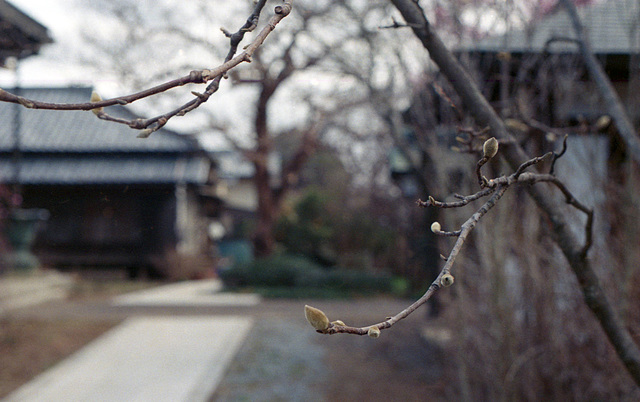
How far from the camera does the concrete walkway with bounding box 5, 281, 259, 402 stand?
5.16m

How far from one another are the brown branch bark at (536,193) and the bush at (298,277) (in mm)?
9887

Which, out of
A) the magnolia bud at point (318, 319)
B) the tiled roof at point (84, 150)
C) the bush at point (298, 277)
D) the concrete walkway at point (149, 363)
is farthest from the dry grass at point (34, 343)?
the magnolia bud at point (318, 319)

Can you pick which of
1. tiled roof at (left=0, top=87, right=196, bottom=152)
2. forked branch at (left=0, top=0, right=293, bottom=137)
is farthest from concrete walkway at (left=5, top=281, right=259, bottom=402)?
forked branch at (left=0, top=0, right=293, bottom=137)

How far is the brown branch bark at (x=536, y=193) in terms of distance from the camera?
148 centimetres

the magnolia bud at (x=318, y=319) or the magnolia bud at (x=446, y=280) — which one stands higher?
the magnolia bud at (x=446, y=280)

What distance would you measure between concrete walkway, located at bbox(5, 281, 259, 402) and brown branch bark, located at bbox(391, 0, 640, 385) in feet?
13.8

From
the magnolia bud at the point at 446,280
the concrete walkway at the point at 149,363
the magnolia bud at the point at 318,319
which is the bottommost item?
the concrete walkway at the point at 149,363

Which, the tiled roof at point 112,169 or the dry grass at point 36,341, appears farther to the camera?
the tiled roof at point 112,169

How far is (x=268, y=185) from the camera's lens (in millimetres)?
14062

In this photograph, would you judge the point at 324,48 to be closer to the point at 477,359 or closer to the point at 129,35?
the point at 129,35

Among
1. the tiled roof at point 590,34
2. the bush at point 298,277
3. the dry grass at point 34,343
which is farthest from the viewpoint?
the bush at point 298,277

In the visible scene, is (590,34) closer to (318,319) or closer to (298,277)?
(318,319)

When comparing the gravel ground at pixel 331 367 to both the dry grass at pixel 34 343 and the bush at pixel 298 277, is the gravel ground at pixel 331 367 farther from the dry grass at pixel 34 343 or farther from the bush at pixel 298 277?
the bush at pixel 298 277

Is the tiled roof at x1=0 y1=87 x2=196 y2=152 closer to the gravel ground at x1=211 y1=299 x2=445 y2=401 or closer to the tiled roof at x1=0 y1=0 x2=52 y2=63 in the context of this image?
the tiled roof at x1=0 y1=0 x2=52 y2=63
